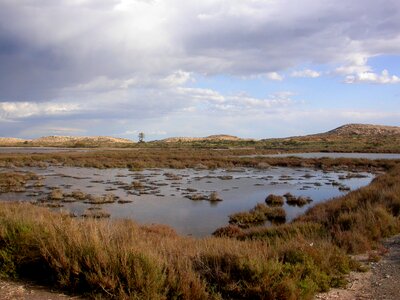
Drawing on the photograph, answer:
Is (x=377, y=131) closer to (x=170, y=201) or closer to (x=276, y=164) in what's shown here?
(x=276, y=164)

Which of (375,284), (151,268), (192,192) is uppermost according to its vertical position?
(151,268)

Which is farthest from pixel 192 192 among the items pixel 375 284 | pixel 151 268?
pixel 151 268

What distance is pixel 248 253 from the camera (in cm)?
768

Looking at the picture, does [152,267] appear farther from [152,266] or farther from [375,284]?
[375,284]

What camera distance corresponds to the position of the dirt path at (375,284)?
7.03 m

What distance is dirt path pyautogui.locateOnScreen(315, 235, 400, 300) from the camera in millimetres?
7031

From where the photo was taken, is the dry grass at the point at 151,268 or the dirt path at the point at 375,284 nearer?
the dry grass at the point at 151,268

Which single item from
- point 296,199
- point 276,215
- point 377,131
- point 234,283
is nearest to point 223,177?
point 296,199

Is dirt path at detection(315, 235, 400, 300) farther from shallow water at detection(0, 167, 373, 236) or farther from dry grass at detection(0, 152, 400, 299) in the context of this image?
shallow water at detection(0, 167, 373, 236)

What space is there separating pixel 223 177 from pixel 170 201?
1628cm

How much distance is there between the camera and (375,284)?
766cm

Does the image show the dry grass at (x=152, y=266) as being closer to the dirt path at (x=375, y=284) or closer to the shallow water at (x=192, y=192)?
the dirt path at (x=375, y=284)

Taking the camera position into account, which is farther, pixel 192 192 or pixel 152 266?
pixel 192 192

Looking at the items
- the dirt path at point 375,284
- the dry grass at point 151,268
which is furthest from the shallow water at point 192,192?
the dry grass at point 151,268
